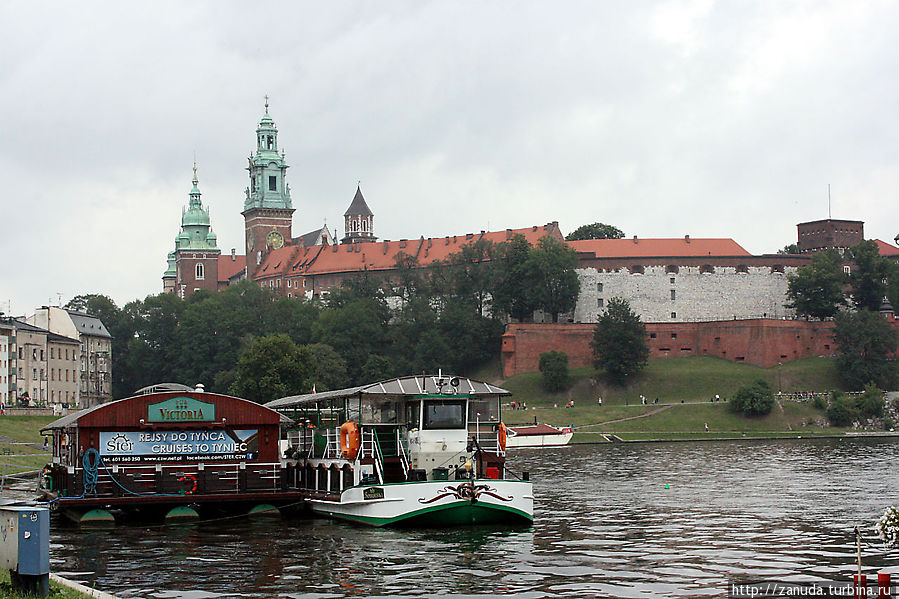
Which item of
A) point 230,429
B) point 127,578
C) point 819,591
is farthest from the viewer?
point 230,429

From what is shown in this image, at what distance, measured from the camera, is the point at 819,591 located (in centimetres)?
2289

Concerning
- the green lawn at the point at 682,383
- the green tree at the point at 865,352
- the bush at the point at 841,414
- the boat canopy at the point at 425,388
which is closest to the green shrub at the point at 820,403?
the bush at the point at 841,414

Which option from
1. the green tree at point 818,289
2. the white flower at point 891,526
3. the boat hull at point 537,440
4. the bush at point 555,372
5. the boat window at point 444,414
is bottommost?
the boat hull at point 537,440

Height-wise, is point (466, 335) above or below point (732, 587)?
above

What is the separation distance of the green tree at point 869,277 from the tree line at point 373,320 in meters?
30.0

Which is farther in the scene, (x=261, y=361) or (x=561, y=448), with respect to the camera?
(x=261, y=361)

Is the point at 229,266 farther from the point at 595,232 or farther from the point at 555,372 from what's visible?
the point at 555,372

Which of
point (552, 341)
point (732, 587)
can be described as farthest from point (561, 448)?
point (732, 587)

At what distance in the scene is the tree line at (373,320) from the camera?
131750 mm

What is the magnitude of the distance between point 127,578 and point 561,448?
66892 millimetres

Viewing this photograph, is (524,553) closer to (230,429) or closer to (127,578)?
(127,578)

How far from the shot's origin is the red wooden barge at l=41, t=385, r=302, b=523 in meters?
40.1

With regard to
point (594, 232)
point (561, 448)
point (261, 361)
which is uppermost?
point (594, 232)

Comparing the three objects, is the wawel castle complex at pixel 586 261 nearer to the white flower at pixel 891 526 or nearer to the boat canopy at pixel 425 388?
the boat canopy at pixel 425 388
